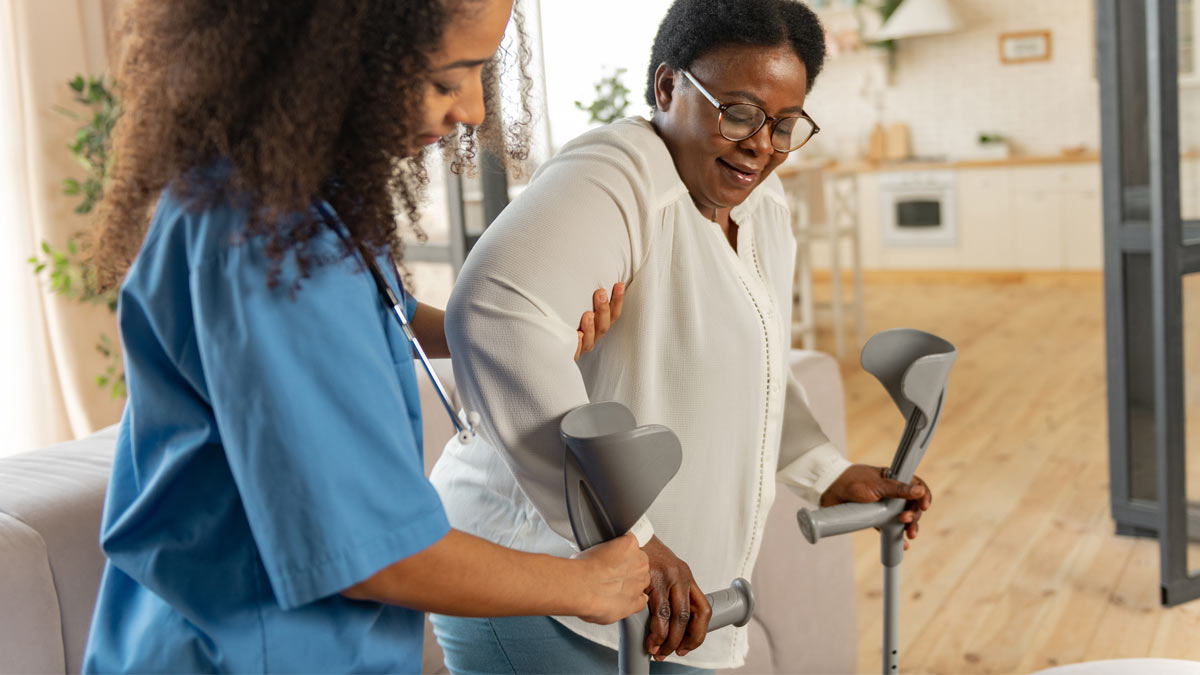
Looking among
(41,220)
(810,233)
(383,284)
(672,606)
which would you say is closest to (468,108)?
(383,284)

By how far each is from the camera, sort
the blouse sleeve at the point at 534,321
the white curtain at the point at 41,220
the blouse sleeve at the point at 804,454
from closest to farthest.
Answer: the blouse sleeve at the point at 534,321 < the blouse sleeve at the point at 804,454 < the white curtain at the point at 41,220

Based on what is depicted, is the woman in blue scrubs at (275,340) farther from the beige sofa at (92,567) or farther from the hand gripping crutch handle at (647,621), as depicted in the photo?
the beige sofa at (92,567)

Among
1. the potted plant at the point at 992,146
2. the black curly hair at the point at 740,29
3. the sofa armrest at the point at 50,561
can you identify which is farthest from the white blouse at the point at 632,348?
the potted plant at the point at 992,146

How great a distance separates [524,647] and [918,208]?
736 centimetres

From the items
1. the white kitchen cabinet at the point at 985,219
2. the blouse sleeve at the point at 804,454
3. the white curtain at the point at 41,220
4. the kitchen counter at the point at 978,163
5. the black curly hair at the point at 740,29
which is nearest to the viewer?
the black curly hair at the point at 740,29

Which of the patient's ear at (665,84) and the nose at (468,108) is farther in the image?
the patient's ear at (665,84)

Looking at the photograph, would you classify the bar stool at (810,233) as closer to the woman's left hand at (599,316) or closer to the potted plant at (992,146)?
the potted plant at (992,146)

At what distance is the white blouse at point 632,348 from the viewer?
1.00m

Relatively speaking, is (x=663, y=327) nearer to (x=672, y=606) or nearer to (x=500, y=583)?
(x=672, y=606)

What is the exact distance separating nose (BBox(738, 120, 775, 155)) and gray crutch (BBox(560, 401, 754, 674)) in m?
0.37

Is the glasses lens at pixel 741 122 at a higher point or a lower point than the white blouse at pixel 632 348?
higher

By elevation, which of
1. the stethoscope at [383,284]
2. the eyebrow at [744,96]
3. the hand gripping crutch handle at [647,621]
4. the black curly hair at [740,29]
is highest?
the black curly hair at [740,29]

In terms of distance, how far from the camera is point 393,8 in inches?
28.7

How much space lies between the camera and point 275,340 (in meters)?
0.69
